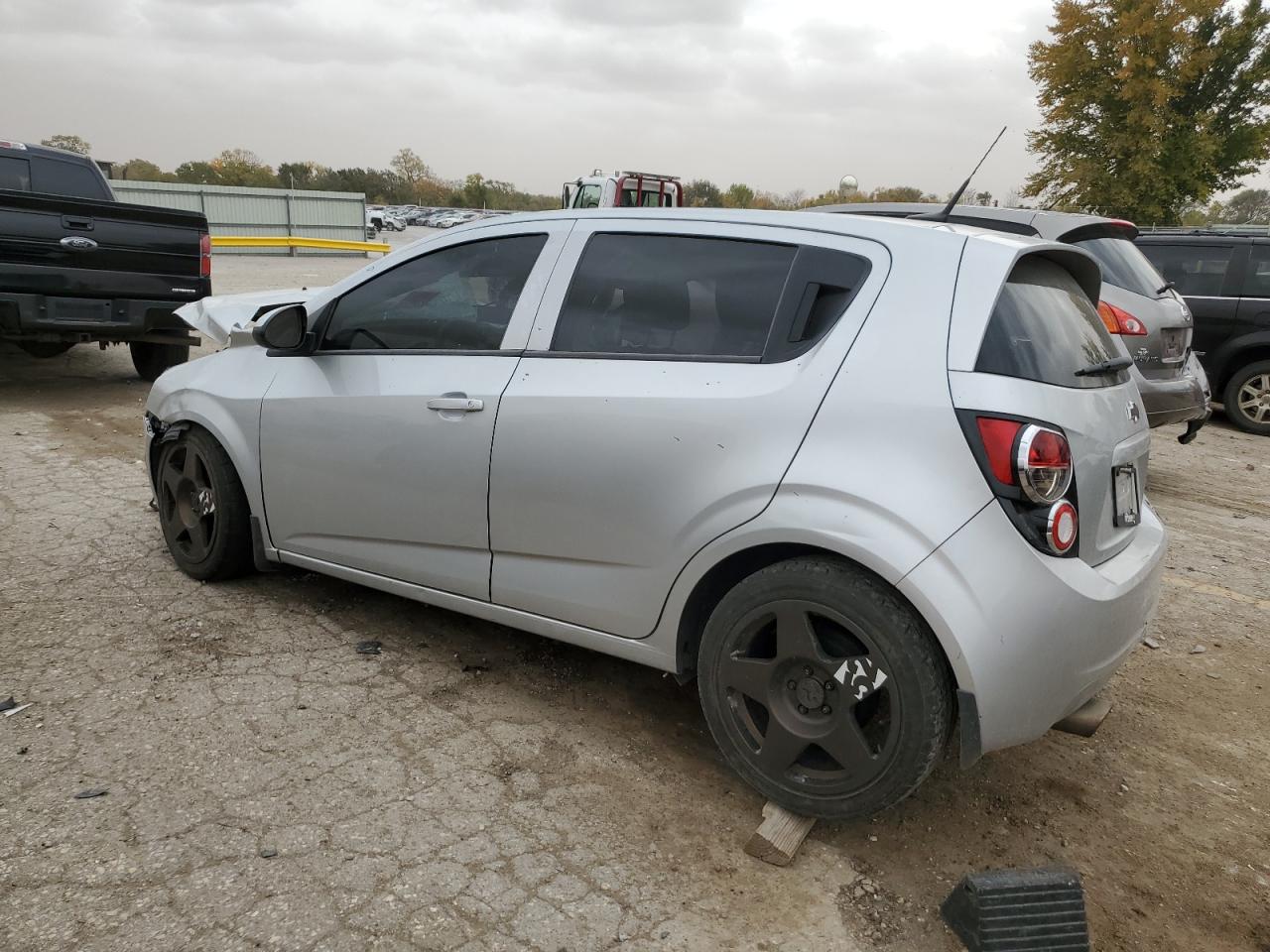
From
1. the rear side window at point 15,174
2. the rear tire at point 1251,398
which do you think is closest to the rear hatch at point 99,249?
the rear side window at point 15,174

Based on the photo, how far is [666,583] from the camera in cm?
277

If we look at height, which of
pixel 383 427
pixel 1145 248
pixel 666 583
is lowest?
pixel 666 583

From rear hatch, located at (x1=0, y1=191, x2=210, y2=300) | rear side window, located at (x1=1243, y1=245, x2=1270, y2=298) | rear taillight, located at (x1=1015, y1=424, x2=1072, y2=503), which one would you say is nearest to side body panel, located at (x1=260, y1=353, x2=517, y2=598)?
rear taillight, located at (x1=1015, y1=424, x2=1072, y2=503)

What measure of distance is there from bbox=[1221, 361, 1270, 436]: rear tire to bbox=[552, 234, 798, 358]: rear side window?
8.19 meters

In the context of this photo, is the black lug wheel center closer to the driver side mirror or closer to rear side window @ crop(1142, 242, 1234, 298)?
the driver side mirror

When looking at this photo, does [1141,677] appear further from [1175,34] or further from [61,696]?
[1175,34]

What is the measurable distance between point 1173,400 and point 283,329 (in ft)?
18.5

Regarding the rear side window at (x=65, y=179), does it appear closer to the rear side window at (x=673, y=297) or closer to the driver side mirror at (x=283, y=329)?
the driver side mirror at (x=283, y=329)

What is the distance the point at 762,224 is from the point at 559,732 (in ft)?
5.88

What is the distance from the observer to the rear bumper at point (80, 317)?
6.92 metres

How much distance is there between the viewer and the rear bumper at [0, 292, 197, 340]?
6.92 meters

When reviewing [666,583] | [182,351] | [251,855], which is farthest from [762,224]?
[182,351]

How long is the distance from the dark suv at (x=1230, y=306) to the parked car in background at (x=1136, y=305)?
2.70 metres

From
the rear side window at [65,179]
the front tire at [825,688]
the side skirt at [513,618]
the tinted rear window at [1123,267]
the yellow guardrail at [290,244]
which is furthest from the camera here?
the yellow guardrail at [290,244]
